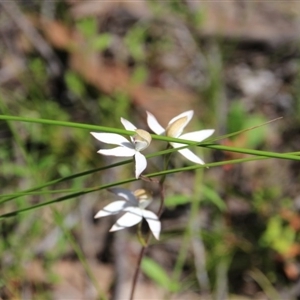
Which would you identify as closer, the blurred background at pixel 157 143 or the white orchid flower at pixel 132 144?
the white orchid flower at pixel 132 144

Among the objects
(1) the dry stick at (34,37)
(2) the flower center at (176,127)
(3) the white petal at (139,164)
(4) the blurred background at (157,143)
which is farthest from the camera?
(1) the dry stick at (34,37)

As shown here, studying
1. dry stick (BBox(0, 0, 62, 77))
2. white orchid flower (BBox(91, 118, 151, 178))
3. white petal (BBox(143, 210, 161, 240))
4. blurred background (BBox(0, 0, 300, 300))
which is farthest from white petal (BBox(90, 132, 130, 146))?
dry stick (BBox(0, 0, 62, 77))

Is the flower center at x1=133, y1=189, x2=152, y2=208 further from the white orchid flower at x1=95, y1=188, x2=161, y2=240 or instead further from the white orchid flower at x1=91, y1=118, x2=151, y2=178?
the white orchid flower at x1=91, y1=118, x2=151, y2=178

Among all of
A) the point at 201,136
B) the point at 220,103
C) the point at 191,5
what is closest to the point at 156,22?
the point at 191,5

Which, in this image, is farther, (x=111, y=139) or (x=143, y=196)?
(x=143, y=196)

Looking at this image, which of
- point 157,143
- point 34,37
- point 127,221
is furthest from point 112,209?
point 34,37

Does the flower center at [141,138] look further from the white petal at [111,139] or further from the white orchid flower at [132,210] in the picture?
the white orchid flower at [132,210]

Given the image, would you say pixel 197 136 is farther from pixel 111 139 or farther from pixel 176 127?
pixel 111 139

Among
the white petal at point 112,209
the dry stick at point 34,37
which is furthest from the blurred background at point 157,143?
the white petal at point 112,209
